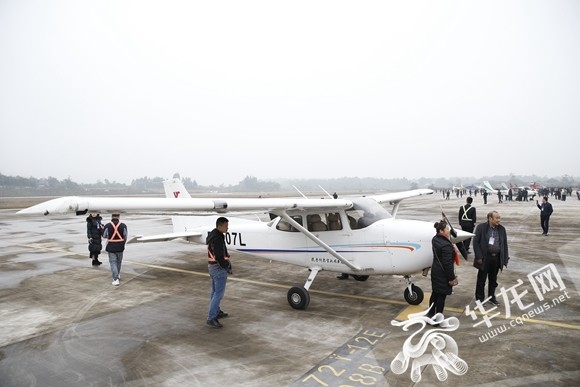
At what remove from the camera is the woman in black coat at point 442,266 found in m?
5.58

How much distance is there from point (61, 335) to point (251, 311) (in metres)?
3.23

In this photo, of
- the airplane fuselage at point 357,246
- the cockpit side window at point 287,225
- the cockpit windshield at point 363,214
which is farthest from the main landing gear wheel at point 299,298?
the cockpit windshield at point 363,214

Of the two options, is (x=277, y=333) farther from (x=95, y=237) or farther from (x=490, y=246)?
(x=95, y=237)

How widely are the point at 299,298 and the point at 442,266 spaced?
2.77 meters

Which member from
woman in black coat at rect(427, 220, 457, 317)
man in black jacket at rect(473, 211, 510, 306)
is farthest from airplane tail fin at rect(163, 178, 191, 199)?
man in black jacket at rect(473, 211, 510, 306)

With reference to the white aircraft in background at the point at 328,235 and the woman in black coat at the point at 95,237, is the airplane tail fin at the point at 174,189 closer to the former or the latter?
the woman in black coat at the point at 95,237

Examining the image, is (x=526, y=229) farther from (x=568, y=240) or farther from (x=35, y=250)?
(x=35, y=250)

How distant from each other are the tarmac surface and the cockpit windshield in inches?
63.6

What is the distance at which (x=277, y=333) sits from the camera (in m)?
5.95

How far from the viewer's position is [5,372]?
4785mm

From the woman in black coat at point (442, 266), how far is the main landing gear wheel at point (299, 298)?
2371mm

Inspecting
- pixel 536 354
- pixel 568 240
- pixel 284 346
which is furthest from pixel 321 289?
pixel 568 240

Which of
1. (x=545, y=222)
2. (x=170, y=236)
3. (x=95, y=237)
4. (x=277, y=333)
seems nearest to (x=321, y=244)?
(x=277, y=333)

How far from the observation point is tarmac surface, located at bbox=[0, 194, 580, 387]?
14.9 ft
